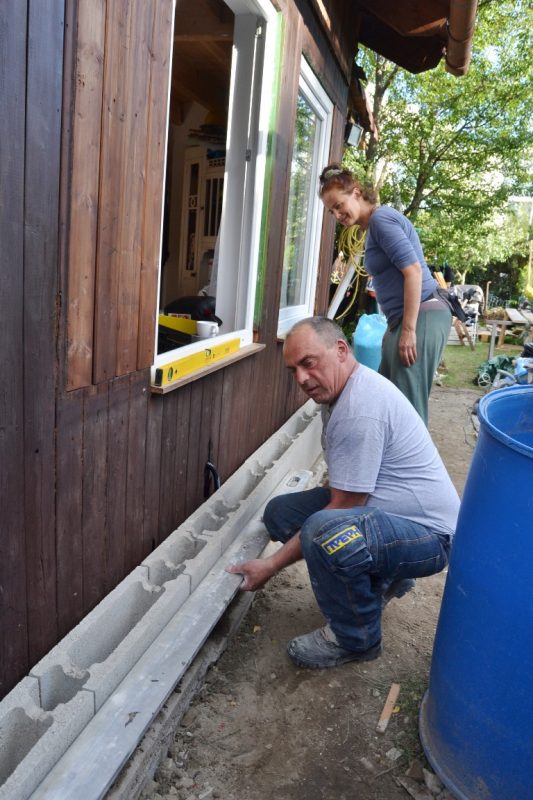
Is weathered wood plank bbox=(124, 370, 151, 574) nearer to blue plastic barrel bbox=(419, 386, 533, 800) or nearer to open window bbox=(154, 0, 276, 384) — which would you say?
open window bbox=(154, 0, 276, 384)

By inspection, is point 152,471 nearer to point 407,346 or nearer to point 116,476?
point 116,476

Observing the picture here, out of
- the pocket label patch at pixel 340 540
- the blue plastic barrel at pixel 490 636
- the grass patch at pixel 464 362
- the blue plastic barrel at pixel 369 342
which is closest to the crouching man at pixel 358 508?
the pocket label patch at pixel 340 540

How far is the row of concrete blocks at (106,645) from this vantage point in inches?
62.0

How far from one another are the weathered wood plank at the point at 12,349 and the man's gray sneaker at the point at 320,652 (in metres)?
1.07

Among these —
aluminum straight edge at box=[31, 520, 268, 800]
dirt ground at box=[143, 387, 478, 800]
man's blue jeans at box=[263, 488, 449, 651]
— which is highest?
man's blue jeans at box=[263, 488, 449, 651]

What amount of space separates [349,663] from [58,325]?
5.82 feet

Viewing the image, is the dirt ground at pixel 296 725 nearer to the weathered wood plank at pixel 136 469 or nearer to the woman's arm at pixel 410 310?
the weathered wood plank at pixel 136 469

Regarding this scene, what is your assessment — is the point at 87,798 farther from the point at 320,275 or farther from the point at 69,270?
the point at 320,275

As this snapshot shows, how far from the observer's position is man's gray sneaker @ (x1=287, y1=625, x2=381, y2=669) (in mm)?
2432

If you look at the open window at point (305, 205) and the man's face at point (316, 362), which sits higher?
the open window at point (305, 205)

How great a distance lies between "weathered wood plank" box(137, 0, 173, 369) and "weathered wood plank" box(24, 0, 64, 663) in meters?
0.55

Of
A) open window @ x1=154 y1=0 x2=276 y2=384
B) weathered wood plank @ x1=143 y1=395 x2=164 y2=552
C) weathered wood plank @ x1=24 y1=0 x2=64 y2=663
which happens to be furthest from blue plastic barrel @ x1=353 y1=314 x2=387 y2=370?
weathered wood plank @ x1=24 y1=0 x2=64 y2=663

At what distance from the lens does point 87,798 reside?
1423mm

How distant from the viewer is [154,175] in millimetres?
2217
